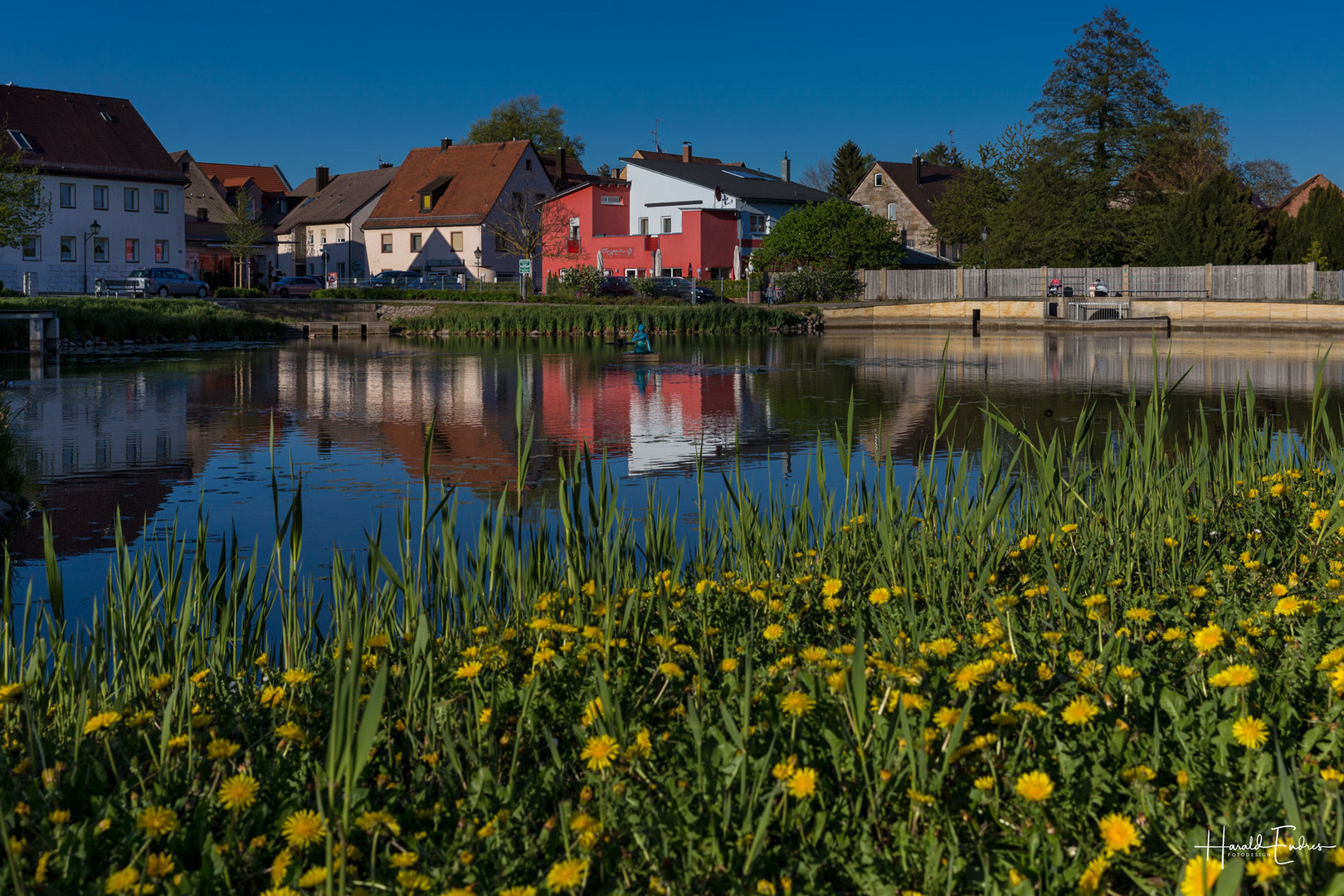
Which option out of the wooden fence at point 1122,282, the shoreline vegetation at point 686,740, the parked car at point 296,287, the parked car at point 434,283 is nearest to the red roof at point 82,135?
the parked car at point 296,287

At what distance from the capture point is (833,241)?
56.7 meters

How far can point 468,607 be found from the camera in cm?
414

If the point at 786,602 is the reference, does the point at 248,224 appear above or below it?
above

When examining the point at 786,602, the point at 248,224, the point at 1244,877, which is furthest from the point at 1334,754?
the point at 248,224

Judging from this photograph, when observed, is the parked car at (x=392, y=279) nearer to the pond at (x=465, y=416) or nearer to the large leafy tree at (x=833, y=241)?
the large leafy tree at (x=833, y=241)

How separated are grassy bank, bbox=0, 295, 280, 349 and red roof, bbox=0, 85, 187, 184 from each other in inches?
712

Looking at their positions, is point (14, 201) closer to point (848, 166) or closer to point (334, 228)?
point (334, 228)

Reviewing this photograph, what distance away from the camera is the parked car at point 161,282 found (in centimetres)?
5153

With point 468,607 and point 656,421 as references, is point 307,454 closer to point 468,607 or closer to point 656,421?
point 656,421

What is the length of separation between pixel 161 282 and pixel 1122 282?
3914cm

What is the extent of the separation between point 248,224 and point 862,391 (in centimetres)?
6195

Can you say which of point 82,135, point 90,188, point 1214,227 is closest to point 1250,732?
point 1214,227

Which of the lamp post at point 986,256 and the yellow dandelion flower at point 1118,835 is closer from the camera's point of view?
the yellow dandelion flower at point 1118,835

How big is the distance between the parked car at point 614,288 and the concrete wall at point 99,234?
67.8 feet
